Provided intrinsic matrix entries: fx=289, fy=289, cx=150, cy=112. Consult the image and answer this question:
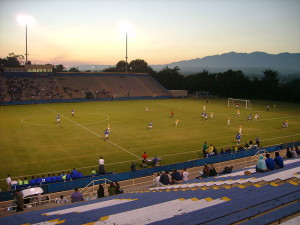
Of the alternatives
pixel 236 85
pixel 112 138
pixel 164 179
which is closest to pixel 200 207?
pixel 164 179

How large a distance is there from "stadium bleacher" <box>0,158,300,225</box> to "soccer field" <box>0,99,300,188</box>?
11.3 metres

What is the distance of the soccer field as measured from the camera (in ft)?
78.5

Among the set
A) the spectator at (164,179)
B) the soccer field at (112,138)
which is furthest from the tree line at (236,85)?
the spectator at (164,179)

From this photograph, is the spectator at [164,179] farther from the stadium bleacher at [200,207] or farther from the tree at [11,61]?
the tree at [11,61]

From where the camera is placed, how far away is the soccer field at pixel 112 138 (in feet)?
78.5

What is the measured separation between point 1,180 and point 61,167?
4.30 metres

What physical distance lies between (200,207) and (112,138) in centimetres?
2376

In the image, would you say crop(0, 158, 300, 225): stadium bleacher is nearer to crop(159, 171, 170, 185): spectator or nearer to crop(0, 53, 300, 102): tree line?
crop(159, 171, 170, 185): spectator

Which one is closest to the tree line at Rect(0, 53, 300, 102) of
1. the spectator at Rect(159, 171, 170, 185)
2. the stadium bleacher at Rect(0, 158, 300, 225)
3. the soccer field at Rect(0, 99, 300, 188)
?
the soccer field at Rect(0, 99, 300, 188)

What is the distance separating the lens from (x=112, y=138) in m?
32.1

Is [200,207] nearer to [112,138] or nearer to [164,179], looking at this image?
[164,179]

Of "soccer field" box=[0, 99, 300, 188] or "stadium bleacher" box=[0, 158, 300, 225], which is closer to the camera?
"stadium bleacher" box=[0, 158, 300, 225]

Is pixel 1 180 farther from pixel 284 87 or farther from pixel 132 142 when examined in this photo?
pixel 284 87

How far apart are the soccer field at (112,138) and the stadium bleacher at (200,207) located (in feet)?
37.2
